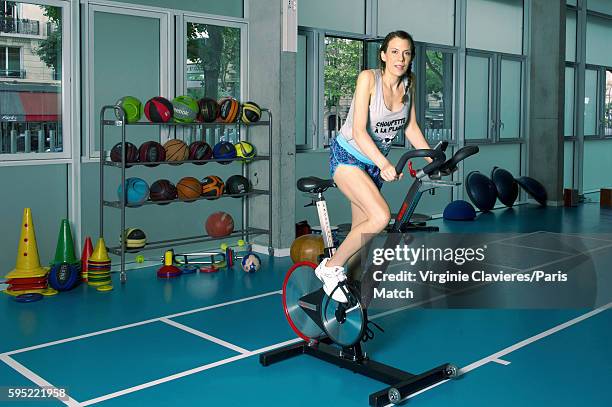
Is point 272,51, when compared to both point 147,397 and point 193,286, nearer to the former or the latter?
point 193,286

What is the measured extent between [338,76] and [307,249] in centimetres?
302

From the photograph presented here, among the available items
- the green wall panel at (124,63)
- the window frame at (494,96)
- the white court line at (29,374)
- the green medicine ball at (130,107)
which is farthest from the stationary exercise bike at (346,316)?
the window frame at (494,96)

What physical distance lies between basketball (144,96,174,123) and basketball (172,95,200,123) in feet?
0.33

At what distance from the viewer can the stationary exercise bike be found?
11.0 feet

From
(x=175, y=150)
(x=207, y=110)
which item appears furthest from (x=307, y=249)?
(x=207, y=110)

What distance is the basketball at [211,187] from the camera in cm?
650

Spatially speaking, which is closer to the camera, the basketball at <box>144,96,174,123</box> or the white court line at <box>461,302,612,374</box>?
the white court line at <box>461,302,612,374</box>

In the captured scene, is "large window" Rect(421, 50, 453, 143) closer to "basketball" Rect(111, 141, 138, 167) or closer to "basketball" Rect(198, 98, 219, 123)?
"basketball" Rect(198, 98, 219, 123)

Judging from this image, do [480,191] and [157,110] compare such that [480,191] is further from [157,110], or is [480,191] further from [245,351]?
[245,351]

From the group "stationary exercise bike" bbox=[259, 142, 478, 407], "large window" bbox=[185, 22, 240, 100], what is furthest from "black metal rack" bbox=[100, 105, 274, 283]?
"stationary exercise bike" bbox=[259, 142, 478, 407]

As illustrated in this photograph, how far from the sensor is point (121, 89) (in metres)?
6.50

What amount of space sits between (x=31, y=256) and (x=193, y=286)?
1.22m

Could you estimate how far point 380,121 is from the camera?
3537mm

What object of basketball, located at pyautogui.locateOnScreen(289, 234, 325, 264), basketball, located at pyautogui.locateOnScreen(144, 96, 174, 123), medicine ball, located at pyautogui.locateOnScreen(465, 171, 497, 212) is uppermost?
basketball, located at pyautogui.locateOnScreen(144, 96, 174, 123)
